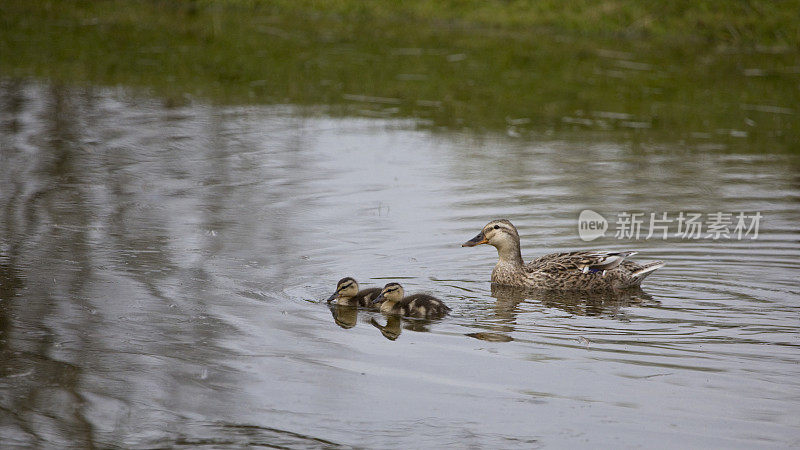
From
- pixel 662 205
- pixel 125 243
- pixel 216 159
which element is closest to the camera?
pixel 125 243

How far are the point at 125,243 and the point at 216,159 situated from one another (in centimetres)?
370

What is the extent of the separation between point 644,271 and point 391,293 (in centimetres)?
205

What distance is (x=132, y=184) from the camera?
11141 millimetres

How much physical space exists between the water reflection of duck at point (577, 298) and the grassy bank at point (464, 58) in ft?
19.8

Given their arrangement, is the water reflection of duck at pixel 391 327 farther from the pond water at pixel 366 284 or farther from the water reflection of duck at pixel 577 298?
the water reflection of duck at pixel 577 298

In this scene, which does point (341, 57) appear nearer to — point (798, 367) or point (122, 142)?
point (122, 142)

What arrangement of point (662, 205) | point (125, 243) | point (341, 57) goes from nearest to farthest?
point (125, 243) < point (662, 205) < point (341, 57)

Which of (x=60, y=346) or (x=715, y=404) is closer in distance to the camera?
(x=715, y=404)

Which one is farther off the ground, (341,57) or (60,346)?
(341,57)

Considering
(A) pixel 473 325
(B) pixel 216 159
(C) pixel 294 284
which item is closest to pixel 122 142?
(B) pixel 216 159

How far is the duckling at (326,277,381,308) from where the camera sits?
784 cm

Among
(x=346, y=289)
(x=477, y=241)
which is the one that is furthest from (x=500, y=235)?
(x=346, y=289)

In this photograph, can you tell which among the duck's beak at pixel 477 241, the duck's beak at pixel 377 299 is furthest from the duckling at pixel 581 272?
the duck's beak at pixel 377 299

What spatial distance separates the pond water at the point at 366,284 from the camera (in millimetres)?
5684
